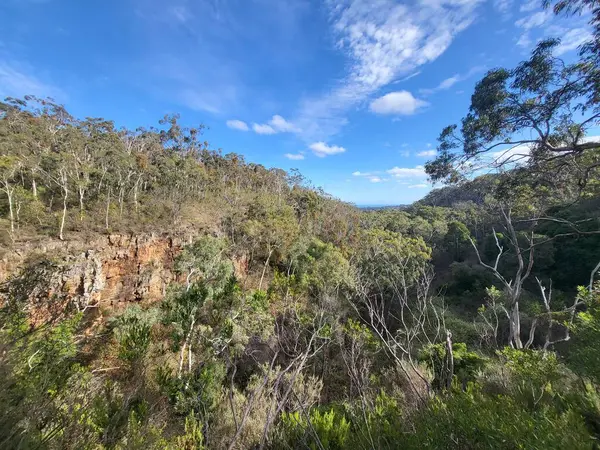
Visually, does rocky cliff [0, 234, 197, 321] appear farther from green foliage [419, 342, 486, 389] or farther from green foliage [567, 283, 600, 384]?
green foliage [567, 283, 600, 384]

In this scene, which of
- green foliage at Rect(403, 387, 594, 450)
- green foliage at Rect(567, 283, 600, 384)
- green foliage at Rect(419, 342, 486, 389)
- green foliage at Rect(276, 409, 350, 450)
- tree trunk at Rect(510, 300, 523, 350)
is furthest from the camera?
tree trunk at Rect(510, 300, 523, 350)

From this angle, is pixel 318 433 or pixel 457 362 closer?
pixel 318 433

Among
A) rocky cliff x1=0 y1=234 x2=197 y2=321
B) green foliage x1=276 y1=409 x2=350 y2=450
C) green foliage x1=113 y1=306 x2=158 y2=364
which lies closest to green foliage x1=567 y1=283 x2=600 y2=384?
green foliage x1=276 y1=409 x2=350 y2=450

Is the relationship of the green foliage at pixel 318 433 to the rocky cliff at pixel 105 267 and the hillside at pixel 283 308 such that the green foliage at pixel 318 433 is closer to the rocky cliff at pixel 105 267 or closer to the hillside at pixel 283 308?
the hillside at pixel 283 308

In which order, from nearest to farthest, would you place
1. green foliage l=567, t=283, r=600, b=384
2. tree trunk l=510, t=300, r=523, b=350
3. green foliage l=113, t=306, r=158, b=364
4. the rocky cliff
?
green foliage l=567, t=283, r=600, b=384
tree trunk l=510, t=300, r=523, b=350
green foliage l=113, t=306, r=158, b=364
the rocky cliff

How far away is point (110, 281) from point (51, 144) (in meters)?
16.0

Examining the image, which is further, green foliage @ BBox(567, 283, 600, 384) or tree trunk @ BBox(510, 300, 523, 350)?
tree trunk @ BBox(510, 300, 523, 350)

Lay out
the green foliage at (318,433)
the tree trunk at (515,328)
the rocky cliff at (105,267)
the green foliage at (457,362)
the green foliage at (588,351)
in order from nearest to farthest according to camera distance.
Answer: the green foliage at (588,351) → the green foliage at (318,433) → the green foliage at (457,362) → the tree trunk at (515,328) → the rocky cliff at (105,267)

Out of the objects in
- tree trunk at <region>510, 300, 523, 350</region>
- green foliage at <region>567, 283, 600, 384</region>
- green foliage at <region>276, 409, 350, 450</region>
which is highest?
green foliage at <region>567, 283, 600, 384</region>

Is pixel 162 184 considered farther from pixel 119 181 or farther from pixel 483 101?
pixel 483 101

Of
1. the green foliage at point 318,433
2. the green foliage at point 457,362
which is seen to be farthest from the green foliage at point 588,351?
the green foliage at point 457,362

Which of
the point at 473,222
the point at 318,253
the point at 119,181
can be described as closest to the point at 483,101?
the point at 318,253

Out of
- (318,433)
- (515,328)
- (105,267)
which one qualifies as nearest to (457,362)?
(515,328)

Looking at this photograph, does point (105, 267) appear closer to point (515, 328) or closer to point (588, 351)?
point (588, 351)
